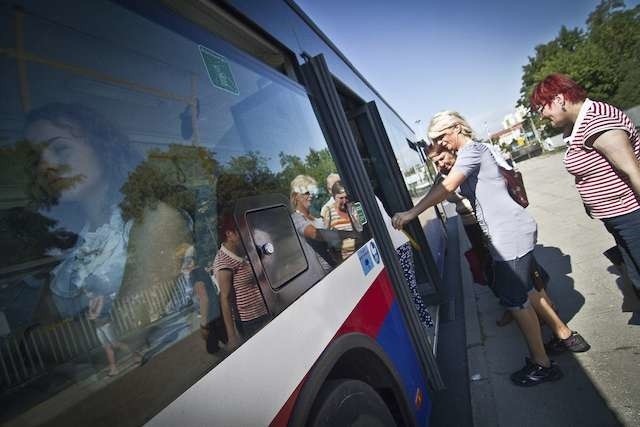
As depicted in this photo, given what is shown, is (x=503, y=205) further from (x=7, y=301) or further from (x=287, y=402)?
(x=7, y=301)

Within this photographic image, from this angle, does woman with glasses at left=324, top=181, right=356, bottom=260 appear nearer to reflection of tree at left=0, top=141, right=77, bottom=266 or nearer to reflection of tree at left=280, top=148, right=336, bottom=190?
reflection of tree at left=280, top=148, right=336, bottom=190

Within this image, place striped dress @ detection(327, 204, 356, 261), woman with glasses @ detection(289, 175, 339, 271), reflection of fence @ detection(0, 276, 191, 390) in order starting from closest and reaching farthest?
1. reflection of fence @ detection(0, 276, 191, 390)
2. woman with glasses @ detection(289, 175, 339, 271)
3. striped dress @ detection(327, 204, 356, 261)

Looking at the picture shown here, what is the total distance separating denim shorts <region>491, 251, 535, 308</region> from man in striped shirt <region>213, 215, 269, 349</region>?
2.02m

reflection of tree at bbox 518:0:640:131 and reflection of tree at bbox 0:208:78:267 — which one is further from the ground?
reflection of tree at bbox 518:0:640:131

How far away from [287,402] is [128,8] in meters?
1.28

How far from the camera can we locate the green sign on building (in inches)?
52.8

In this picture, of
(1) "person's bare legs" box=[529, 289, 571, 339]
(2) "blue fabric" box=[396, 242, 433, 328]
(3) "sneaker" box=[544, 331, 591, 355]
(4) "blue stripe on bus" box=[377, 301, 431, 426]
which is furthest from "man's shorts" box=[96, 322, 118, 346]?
(3) "sneaker" box=[544, 331, 591, 355]

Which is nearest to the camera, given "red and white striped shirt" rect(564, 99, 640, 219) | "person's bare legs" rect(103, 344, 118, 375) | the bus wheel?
"person's bare legs" rect(103, 344, 118, 375)

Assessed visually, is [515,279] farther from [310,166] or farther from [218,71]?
[218,71]

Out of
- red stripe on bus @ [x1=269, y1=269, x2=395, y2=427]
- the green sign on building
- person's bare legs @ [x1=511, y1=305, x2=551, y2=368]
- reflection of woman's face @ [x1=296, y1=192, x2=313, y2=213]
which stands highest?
the green sign on building

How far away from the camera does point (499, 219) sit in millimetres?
2594

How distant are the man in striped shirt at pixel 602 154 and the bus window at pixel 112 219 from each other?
6.67 feet

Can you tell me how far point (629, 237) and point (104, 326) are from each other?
2861 millimetres

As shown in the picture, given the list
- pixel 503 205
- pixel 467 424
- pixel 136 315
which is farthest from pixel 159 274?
pixel 467 424
